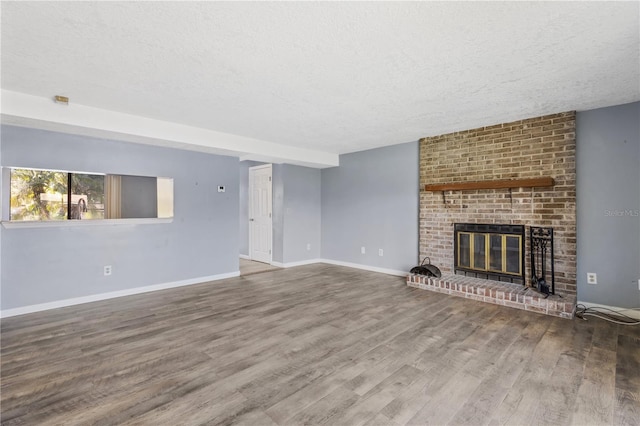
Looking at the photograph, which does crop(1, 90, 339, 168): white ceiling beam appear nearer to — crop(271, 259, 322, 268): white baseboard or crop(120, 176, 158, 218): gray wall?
crop(120, 176, 158, 218): gray wall

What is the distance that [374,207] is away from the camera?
5.79 metres

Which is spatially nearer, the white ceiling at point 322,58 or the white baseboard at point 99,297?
the white ceiling at point 322,58

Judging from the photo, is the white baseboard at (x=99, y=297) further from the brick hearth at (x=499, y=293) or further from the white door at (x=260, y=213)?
the brick hearth at (x=499, y=293)

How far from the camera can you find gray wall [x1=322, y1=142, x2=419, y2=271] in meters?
5.26

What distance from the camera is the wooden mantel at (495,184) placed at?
12.3 feet

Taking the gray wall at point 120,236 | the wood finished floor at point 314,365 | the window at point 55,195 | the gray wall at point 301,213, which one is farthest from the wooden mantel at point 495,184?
the window at point 55,195

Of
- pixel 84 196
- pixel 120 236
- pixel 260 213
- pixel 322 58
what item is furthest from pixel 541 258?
pixel 84 196

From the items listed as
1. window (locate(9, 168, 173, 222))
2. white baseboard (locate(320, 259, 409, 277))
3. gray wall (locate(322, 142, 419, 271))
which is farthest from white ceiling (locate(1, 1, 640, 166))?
white baseboard (locate(320, 259, 409, 277))

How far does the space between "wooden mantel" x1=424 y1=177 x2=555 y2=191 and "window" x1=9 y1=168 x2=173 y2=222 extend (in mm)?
4192

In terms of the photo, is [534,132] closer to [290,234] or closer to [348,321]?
[348,321]

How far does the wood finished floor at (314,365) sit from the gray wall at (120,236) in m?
0.44

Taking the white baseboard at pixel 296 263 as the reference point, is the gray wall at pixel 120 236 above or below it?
above

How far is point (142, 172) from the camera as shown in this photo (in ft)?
14.1

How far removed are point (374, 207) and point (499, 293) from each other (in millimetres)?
2628
